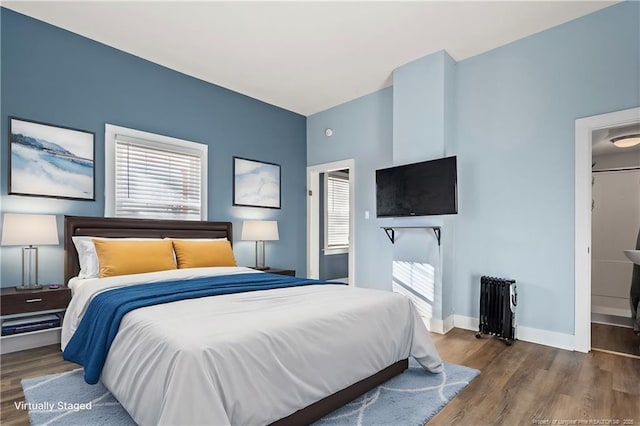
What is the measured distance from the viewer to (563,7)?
3033mm

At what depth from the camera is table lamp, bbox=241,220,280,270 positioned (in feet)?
15.1

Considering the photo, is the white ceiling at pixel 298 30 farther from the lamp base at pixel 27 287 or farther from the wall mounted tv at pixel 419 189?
the lamp base at pixel 27 287

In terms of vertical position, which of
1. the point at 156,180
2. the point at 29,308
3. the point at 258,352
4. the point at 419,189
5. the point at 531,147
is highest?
the point at 531,147

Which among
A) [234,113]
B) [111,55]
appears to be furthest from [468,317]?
[111,55]

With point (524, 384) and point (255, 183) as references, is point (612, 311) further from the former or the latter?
point (255, 183)

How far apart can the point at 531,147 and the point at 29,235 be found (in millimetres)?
4609

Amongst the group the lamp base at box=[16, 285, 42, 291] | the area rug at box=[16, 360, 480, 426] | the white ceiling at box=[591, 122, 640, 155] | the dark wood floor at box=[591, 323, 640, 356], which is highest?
the white ceiling at box=[591, 122, 640, 155]

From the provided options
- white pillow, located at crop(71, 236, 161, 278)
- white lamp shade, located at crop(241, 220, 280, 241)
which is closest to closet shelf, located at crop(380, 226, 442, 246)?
white lamp shade, located at crop(241, 220, 280, 241)

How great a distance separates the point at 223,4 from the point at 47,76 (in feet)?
6.01

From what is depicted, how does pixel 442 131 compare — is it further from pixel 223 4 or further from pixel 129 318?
pixel 129 318

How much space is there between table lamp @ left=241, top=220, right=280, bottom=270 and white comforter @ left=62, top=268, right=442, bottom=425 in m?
2.20

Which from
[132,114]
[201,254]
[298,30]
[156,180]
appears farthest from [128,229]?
[298,30]

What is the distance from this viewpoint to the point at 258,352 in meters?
1.59

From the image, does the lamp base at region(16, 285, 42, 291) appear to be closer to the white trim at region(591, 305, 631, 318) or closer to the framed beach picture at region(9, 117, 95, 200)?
the framed beach picture at region(9, 117, 95, 200)
